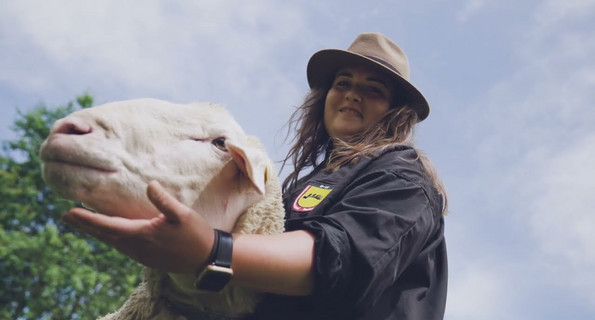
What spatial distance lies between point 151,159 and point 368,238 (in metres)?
0.76

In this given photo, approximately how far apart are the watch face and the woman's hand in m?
0.05

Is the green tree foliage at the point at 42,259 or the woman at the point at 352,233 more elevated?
the woman at the point at 352,233

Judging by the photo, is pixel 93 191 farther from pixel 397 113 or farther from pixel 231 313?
pixel 397 113

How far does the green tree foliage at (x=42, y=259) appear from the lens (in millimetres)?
18266

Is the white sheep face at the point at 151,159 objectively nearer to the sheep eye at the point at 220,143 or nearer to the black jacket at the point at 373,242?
the sheep eye at the point at 220,143

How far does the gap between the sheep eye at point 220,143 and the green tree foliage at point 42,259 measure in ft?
55.6

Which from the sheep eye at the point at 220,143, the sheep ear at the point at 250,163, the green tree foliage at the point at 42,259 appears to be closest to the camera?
the sheep ear at the point at 250,163

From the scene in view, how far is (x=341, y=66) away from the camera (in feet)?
12.0

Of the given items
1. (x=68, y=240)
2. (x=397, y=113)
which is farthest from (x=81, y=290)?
(x=397, y=113)

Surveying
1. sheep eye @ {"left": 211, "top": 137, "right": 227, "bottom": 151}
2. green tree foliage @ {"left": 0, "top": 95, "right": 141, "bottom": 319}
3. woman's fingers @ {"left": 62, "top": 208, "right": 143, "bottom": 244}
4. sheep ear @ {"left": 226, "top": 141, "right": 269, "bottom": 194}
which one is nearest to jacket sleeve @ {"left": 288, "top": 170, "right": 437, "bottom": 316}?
sheep ear @ {"left": 226, "top": 141, "right": 269, "bottom": 194}

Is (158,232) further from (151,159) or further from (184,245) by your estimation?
(151,159)

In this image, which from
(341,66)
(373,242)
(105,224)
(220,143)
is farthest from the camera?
(341,66)

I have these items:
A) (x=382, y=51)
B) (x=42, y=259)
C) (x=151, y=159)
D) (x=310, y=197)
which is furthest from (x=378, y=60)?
(x=42, y=259)

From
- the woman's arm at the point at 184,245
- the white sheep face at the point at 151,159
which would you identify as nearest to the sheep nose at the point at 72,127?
the white sheep face at the point at 151,159
